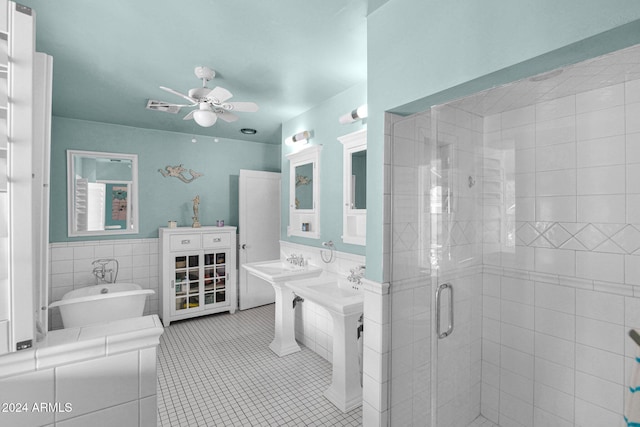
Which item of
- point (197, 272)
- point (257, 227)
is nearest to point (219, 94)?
point (257, 227)

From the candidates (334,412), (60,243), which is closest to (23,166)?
(334,412)

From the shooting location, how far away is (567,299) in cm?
179

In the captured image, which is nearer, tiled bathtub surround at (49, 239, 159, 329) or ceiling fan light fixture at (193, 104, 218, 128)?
ceiling fan light fixture at (193, 104, 218, 128)

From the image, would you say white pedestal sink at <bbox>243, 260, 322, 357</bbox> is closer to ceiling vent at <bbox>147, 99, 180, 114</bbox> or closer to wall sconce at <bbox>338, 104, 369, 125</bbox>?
wall sconce at <bbox>338, 104, 369, 125</bbox>

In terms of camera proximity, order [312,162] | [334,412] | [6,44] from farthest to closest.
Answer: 1. [312,162]
2. [334,412]
3. [6,44]

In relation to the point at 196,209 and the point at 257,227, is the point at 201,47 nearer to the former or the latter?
the point at 196,209

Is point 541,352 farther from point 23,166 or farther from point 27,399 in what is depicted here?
point 23,166

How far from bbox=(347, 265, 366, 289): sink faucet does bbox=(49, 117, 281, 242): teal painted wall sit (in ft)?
9.03

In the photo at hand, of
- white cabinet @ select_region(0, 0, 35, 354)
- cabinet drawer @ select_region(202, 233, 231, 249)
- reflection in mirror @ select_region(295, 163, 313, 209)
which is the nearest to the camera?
white cabinet @ select_region(0, 0, 35, 354)

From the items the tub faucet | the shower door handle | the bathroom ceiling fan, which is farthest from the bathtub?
the shower door handle

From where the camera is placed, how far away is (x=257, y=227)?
470cm

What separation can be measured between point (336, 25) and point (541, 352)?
2.40m

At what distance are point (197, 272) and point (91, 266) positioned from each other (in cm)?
128

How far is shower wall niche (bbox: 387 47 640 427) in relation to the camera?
158 cm
